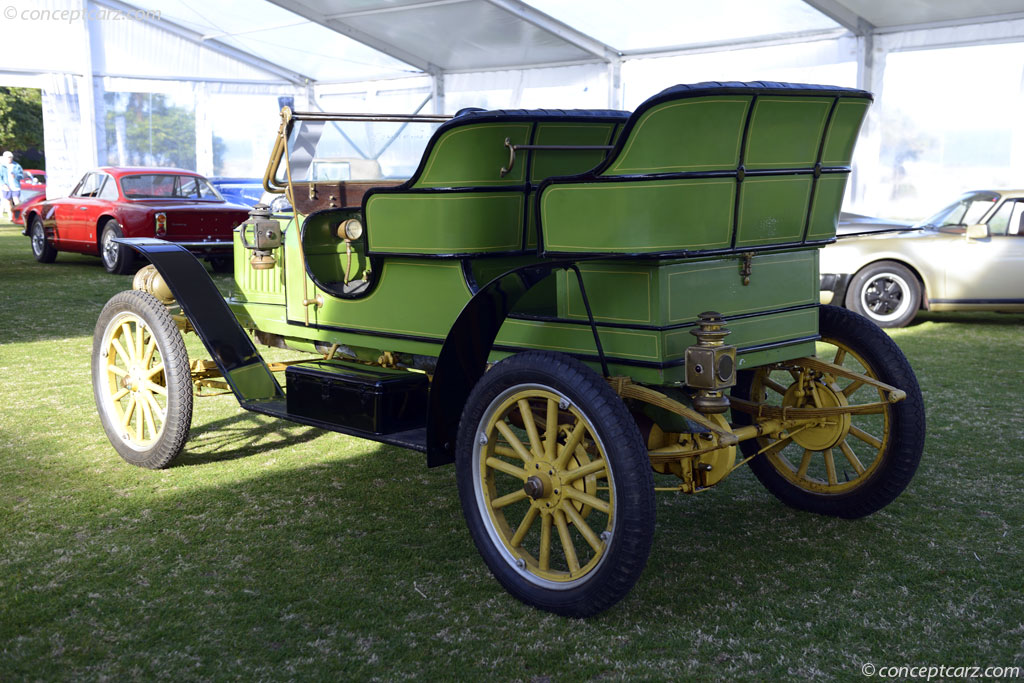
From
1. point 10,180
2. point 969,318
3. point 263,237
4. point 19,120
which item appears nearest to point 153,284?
point 263,237

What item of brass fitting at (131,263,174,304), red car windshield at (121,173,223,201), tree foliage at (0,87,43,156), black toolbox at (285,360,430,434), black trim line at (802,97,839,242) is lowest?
black toolbox at (285,360,430,434)

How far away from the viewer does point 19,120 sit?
3816 cm

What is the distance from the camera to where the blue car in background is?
55.4 feet

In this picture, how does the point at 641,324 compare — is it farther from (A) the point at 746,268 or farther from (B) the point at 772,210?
(B) the point at 772,210

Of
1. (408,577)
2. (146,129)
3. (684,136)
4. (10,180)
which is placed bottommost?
(408,577)

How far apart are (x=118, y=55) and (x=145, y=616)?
67.4ft

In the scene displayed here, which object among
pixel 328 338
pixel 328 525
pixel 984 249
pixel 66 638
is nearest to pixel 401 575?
pixel 328 525

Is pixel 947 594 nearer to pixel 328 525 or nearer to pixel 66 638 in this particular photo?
pixel 328 525

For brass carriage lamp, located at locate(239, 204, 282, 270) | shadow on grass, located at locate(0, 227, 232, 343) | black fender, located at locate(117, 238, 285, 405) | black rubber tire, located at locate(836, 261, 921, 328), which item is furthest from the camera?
black rubber tire, located at locate(836, 261, 921, 328)

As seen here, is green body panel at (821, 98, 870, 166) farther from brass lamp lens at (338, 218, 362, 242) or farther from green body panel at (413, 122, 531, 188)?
brass lamp lens at (338, 218, 362, 242)

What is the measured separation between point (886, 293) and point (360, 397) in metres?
6.84

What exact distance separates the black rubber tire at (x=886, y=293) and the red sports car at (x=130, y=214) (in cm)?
703

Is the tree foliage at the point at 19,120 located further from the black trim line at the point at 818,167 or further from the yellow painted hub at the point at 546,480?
the black trim line at the point at 818,167

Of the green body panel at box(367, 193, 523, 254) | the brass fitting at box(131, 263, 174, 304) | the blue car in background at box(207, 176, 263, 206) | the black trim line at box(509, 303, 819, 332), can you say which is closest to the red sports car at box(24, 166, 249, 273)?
the blue car in background at box(207, 176, 263, 206)
